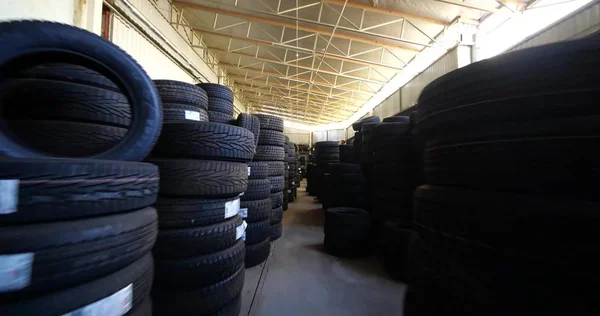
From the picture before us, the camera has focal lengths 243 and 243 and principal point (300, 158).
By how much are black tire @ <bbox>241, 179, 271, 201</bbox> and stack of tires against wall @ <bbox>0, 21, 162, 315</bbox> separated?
132cm

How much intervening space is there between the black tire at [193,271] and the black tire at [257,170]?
42.4 inches

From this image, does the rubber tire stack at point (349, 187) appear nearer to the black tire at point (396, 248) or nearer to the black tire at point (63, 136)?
the black tire at point (396, 248)

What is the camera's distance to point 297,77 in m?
9.76

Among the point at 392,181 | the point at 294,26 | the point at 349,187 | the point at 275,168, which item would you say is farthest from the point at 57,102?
the point at 294,26

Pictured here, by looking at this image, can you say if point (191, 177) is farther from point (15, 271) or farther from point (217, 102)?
point (217, 102)

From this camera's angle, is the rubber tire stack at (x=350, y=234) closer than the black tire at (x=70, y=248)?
No

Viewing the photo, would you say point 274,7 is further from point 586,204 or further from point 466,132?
point 586,204

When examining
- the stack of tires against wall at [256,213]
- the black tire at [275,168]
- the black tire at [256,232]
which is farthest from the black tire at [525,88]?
the black tire at [275,168]

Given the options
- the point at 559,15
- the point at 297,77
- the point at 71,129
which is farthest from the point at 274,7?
the point at 71,129

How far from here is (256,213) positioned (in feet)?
7.87

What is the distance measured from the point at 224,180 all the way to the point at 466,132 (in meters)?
1.20

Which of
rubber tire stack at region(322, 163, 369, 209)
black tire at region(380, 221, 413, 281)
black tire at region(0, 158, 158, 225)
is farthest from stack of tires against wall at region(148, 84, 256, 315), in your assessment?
rubber tire stack at region(322, 163, 369, 209)

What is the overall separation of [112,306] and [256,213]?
5.55ft

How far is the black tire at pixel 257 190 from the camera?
2.38 meters
